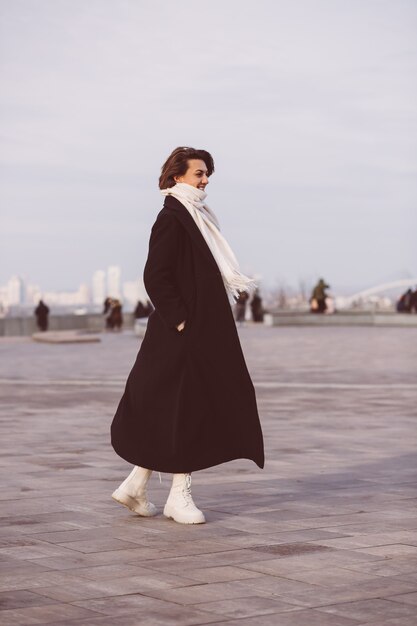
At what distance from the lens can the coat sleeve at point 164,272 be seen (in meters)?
6.41

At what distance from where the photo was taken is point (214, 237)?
6.73m

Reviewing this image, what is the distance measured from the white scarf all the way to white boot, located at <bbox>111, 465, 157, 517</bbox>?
1.00m

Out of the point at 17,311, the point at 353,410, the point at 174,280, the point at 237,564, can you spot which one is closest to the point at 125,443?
the point at 174,280

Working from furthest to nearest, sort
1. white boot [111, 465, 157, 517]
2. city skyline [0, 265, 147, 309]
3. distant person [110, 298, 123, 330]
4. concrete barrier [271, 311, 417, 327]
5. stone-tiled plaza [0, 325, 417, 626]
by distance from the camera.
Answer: city skyline [0, 265, 147, 309], distant person [110, 298, 123, 330], concrete barrier [271, 311, 417, 327], white boot [111, 465, 157, 517], stone-tiled plaza [0, 325, 417, 626]

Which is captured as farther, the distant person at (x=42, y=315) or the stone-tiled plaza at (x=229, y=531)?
the distant person at (x=42, y=315)

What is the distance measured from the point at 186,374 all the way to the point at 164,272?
0.51m

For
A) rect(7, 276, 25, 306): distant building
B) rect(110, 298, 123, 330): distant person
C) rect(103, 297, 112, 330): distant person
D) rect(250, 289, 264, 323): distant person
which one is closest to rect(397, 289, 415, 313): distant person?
rect(250, 289, 264, 323): distant person

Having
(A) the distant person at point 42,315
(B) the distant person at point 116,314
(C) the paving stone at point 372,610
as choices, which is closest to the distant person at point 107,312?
(B) the distant person at point 116,314

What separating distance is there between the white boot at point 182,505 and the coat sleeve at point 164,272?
0.79 meters

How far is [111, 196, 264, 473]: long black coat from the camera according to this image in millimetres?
6422

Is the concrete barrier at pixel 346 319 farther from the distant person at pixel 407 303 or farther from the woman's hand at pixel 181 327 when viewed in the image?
the woman's hand at pixel 181 327

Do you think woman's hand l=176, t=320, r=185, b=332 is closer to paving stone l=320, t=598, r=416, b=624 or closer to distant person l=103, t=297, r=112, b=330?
paving stone l=320, t=598, r=416, b=624

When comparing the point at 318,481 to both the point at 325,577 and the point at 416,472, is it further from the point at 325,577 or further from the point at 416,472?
the point at 325,577

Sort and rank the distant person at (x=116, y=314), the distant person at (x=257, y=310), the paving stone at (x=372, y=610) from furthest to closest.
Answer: the distant person at (x=257, y=310), the distant person at (x=116, y=314), the paving stone at (x=372, y=610)
